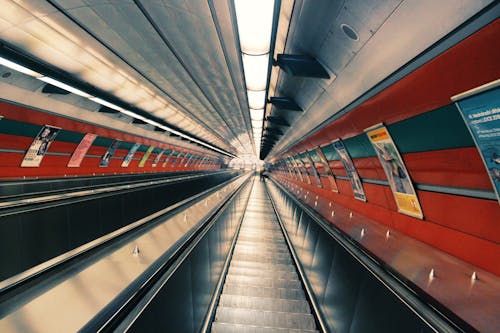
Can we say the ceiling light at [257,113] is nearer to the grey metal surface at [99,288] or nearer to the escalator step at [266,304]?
the escalator step at [266,304]

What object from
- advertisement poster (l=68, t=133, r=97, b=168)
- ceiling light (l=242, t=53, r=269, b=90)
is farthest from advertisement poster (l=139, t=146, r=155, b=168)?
ceiling light (l=242, t=53, r=269, b=90)

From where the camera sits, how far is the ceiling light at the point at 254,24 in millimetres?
2789

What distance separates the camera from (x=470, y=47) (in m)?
2.01

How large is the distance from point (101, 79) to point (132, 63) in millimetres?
1295

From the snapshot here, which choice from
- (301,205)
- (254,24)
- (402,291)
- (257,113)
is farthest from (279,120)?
(402,291)

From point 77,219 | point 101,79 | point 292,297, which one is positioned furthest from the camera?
point 101,79

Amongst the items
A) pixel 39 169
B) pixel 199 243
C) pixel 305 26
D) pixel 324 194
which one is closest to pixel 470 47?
pixel 305 26

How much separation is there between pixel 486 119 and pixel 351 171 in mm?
4277

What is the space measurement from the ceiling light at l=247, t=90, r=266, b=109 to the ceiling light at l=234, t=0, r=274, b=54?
2.16 meters

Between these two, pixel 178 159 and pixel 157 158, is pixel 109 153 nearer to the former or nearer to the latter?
pixel 157 158

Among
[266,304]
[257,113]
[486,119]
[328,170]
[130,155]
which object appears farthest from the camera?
[130,155]

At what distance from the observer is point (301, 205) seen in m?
6.38

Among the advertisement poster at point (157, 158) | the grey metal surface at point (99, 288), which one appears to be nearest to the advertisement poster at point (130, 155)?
the advertisement poster at point (157, 158)

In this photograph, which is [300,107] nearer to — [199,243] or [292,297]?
[292,297]
